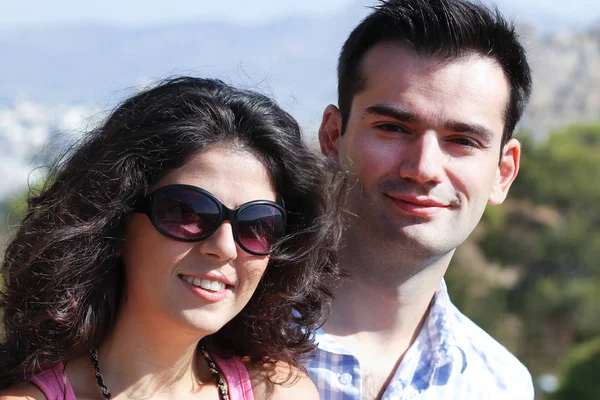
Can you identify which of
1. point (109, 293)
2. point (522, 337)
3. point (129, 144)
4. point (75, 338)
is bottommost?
point (75, 338)

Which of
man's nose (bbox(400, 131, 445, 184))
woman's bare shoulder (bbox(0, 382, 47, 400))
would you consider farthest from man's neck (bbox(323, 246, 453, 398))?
woman's bare shoulder (bbox(0, 382, 47, 400))

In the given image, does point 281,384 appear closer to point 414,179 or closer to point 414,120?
point 414,179

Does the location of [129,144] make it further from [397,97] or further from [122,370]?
[397,97]

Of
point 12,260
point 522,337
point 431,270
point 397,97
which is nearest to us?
point 12,260

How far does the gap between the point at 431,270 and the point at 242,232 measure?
3.70ft

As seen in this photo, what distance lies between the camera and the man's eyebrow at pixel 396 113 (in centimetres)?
281

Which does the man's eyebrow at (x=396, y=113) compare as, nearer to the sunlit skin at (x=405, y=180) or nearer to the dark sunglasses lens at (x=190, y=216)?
the sunlit skin at (x=405, y=180)

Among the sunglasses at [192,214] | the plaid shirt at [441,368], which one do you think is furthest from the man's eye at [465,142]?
the sunglasses at [192,214]

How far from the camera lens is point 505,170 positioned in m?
3.24

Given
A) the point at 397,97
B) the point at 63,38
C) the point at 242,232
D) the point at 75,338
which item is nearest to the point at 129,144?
the point at 242,232

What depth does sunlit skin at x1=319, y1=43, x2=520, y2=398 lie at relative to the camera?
2.82 metres

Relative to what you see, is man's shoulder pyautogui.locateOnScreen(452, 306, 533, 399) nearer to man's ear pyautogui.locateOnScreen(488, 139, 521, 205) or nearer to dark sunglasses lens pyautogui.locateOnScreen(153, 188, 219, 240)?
man's ear pyautogui.locateOnScreen(488, 139, 521, 205)

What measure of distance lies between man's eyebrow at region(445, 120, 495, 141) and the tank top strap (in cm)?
107

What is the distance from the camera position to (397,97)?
2857mm
